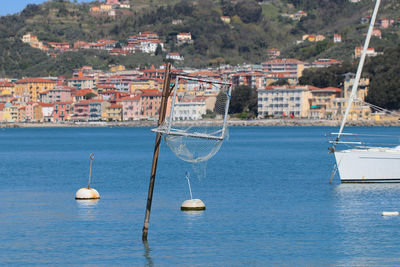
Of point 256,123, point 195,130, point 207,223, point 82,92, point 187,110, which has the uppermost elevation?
point 187,110

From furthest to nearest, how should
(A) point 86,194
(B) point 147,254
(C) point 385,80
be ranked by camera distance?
(C) point 385,80 → (A) point 86,194 → (B) point 147,254

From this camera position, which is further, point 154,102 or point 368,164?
point 154,102

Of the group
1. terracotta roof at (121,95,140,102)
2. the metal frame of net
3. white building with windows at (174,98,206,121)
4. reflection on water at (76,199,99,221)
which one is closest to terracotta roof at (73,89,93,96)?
terracotta roof at (121,95,140,102)

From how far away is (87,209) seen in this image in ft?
88.8

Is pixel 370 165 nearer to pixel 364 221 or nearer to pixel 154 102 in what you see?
pixel 364 221

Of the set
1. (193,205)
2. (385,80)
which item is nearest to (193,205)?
(193,205)

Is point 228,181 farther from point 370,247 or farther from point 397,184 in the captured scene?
point 370,247

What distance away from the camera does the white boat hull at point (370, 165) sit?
31984mm

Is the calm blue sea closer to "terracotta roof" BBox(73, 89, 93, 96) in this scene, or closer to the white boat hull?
the white boat hull

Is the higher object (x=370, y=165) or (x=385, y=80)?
(x=385, y=80)

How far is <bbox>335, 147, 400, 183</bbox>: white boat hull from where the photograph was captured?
31984 mm

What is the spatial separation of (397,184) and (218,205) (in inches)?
311

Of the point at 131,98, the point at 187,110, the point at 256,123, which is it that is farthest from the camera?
the point at 131,98

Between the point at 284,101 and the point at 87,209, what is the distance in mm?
138407
